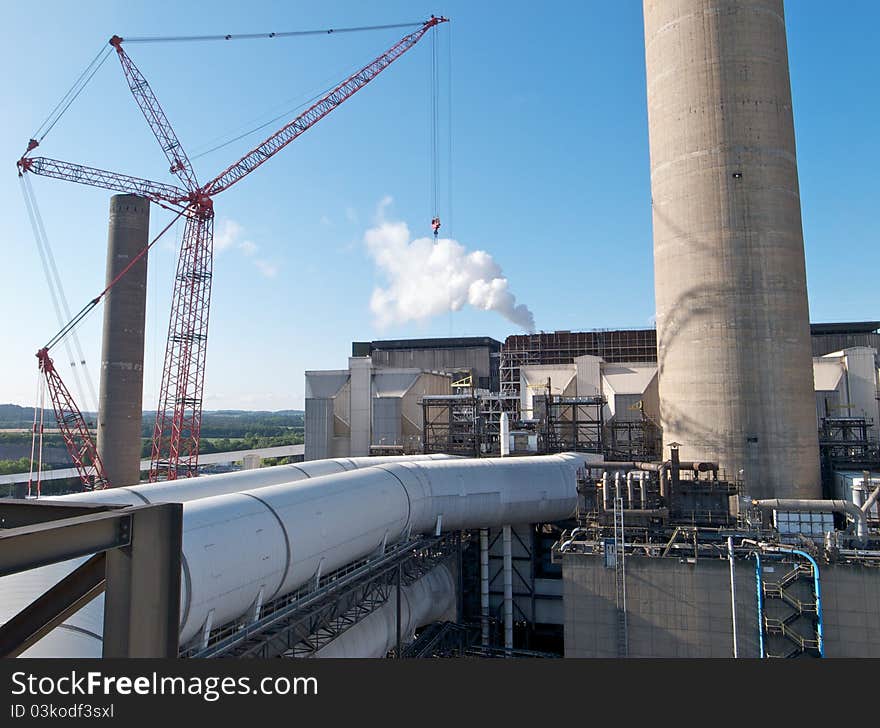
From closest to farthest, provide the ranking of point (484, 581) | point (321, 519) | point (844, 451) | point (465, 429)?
1. point (321, 519)
2. point (484, 581)
3. point (844, 451)
4. point (465, 429)

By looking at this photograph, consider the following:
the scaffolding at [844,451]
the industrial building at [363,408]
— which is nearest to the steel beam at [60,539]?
the scaffolding at [844,451]

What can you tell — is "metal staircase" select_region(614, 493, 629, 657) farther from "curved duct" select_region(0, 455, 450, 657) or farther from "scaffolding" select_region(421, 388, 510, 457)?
"scaffolding" select_region(421, 388, 510, 457)

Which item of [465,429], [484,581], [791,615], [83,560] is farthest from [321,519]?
[465,429]

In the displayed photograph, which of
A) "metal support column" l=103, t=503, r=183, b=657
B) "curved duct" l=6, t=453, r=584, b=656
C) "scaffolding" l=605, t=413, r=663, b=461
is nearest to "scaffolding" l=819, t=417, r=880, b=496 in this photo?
"scaffolding" l=605, t=413, r=663, b=461

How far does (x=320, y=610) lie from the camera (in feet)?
61.8

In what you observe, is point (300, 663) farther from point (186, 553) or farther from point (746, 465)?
point (746, 465)

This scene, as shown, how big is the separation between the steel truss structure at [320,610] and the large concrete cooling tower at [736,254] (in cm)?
1989

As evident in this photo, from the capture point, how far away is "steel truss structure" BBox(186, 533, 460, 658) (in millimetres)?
15375

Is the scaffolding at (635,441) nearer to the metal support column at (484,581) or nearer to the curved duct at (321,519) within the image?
the curved duct at (321,519)

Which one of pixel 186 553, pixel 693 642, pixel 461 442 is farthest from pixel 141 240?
pixel 693 642

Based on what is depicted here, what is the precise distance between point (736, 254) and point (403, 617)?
91.3 feet

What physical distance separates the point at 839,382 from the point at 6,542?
60739 millimetres

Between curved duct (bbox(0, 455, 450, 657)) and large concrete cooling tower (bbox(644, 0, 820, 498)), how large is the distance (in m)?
18.2

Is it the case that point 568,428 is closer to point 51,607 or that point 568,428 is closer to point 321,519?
point 321,519
